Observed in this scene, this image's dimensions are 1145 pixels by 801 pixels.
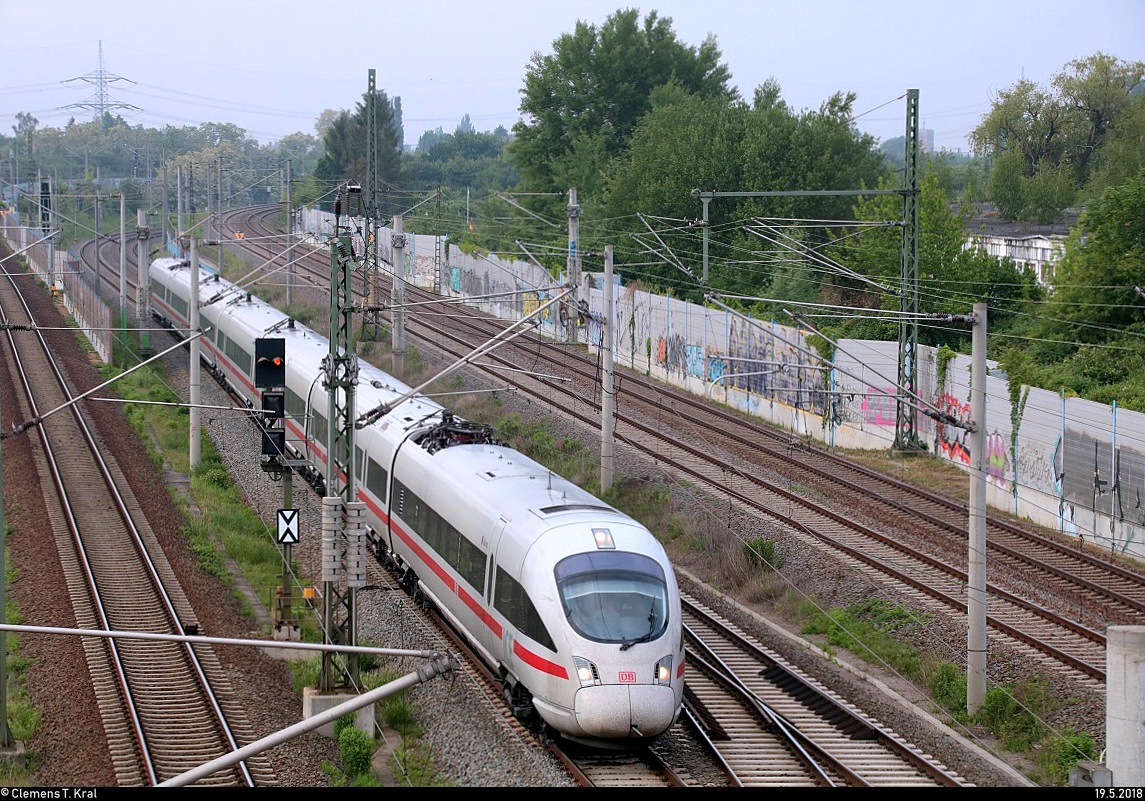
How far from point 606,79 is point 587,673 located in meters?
63.0

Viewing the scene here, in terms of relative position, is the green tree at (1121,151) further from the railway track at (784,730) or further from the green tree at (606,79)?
the railway track at (784,730)

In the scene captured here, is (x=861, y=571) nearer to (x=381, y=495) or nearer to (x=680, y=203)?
(x=381, y=495)

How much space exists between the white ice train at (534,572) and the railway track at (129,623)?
10.2 ft

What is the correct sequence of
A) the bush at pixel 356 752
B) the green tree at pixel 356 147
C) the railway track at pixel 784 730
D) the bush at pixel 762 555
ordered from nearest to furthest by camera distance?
the railway track at pixel 784 730 < the bush at pixel 356 752 < the bush at pixel 762 555 < the green tree at pixel 356 147

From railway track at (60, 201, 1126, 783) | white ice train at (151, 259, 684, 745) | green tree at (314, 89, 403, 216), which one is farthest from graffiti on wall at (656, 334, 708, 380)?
green tree at (314, 89, 403, 216)

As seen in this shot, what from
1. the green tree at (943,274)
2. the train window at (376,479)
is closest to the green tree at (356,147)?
the green tree at (943,274)

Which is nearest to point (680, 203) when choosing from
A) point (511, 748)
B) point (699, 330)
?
point (699, 330)

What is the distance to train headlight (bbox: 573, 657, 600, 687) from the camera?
41.5ft

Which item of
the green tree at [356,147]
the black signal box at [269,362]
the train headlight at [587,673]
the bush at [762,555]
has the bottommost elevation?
the bush at [762,555]

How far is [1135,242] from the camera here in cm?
3173

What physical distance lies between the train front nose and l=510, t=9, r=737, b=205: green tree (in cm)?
6008

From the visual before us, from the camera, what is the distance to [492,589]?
14953 millimetres

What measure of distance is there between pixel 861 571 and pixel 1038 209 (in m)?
48.7

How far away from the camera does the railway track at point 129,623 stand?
14.8m
